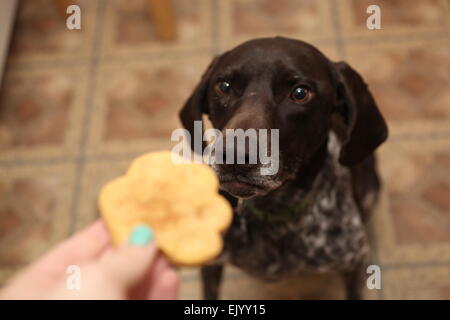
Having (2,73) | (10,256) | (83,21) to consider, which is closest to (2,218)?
(10,256)

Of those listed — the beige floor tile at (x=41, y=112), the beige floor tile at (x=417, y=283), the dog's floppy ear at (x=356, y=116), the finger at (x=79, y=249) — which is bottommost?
the beige floor tile at (x=417, y=283)

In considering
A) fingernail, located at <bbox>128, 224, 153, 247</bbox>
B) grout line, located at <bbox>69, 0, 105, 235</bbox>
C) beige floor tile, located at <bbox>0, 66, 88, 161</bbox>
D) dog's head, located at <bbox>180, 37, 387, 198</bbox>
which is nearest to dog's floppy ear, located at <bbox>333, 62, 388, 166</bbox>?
dog's head, located at <bbox>180, 37, 387, 198</bbox>

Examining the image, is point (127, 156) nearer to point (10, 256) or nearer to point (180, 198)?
point (10, 256)

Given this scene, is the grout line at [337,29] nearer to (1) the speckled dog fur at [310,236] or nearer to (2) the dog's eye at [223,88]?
(1) the speckled dog fur at [310,236]

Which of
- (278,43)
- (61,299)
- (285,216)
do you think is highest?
(278,43)

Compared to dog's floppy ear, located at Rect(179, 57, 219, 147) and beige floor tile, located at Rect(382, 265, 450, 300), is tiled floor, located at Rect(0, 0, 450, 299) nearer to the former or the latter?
beige floor tile, located at Rect(382, 265, 450, 300)

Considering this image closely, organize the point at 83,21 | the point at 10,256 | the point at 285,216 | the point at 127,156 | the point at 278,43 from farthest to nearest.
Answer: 1. the point at 83,21
2. the point at 127,156
3. the point at 10,256
4. the point at 285,216
5. the point at 278,43

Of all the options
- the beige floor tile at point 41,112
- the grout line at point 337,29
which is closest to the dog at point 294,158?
the grout line at point 337,29
